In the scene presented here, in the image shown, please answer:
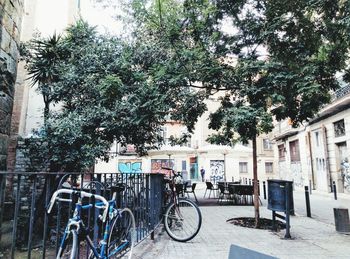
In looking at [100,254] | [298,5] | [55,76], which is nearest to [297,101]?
A: [298,5]

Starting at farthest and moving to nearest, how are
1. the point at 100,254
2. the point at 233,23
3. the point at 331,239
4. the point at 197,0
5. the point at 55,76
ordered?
the point at 55,76 < the point at 233,23 < the point at 197,0 < the point at 331,239 < the point at 100,254

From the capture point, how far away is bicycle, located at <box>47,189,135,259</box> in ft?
8.96

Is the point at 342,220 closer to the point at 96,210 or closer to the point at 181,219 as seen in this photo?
the point at 181,219

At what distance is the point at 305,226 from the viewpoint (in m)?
6.87

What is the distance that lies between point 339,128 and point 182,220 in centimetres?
1386

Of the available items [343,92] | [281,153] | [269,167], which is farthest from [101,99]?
[269,167]

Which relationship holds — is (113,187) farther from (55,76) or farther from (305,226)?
(55,76)

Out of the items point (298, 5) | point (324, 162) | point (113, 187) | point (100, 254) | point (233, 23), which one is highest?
point (233, 23)

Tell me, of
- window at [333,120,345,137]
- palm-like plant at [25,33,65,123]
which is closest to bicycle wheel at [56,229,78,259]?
palm-like plant at [25,33,65,123]

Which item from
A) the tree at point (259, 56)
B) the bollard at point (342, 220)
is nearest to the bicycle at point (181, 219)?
the tree at point (259, 56)

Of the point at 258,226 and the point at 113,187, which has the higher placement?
the point at 113,187

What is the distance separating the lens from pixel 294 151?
22.1 m

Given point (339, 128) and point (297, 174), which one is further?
point (297, 174)

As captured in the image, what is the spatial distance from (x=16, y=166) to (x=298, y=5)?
1125 cm
